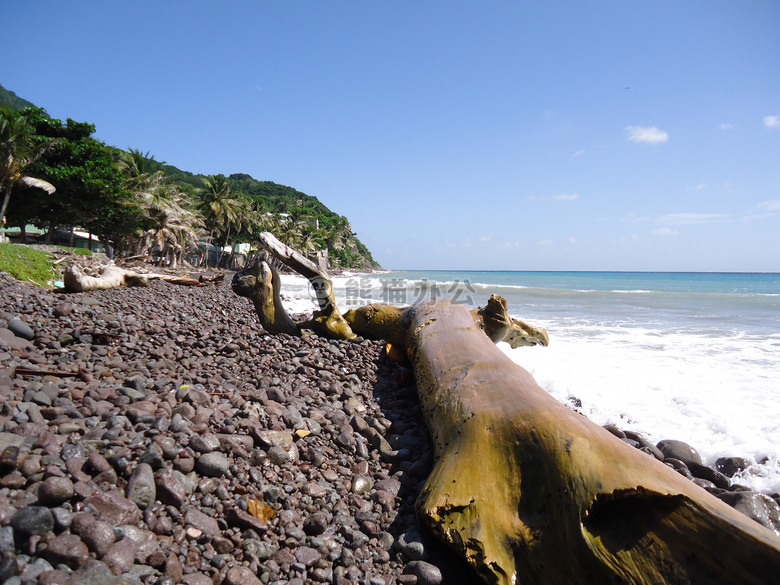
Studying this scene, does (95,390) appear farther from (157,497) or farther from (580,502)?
(580,502)

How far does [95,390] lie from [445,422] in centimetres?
260

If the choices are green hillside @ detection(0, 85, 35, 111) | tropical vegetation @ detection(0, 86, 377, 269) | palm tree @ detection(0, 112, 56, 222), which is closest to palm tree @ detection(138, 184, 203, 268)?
tropical vegetation @ detection(0, 86, 377, 269)

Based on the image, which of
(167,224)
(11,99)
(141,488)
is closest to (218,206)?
(167,224)

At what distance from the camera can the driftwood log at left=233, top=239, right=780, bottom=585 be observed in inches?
61.7

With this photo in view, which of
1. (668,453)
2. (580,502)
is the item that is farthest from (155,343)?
(668,453)

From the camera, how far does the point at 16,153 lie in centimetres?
1911

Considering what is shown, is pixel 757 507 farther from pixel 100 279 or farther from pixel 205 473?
pixel 100 279

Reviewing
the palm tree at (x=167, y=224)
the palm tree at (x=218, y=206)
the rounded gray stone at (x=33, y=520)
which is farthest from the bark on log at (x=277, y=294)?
the palm tree at (x=218, y=206)

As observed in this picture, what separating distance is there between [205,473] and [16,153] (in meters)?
25.1

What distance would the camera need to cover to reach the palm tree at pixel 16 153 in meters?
18.6

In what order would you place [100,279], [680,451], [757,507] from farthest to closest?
[100,279]
[680,451]
[757,507]

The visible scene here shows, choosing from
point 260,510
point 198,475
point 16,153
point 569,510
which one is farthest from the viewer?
point 16,153

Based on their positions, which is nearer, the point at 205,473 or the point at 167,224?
the point at 205,473

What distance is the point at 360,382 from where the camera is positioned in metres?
4.52
